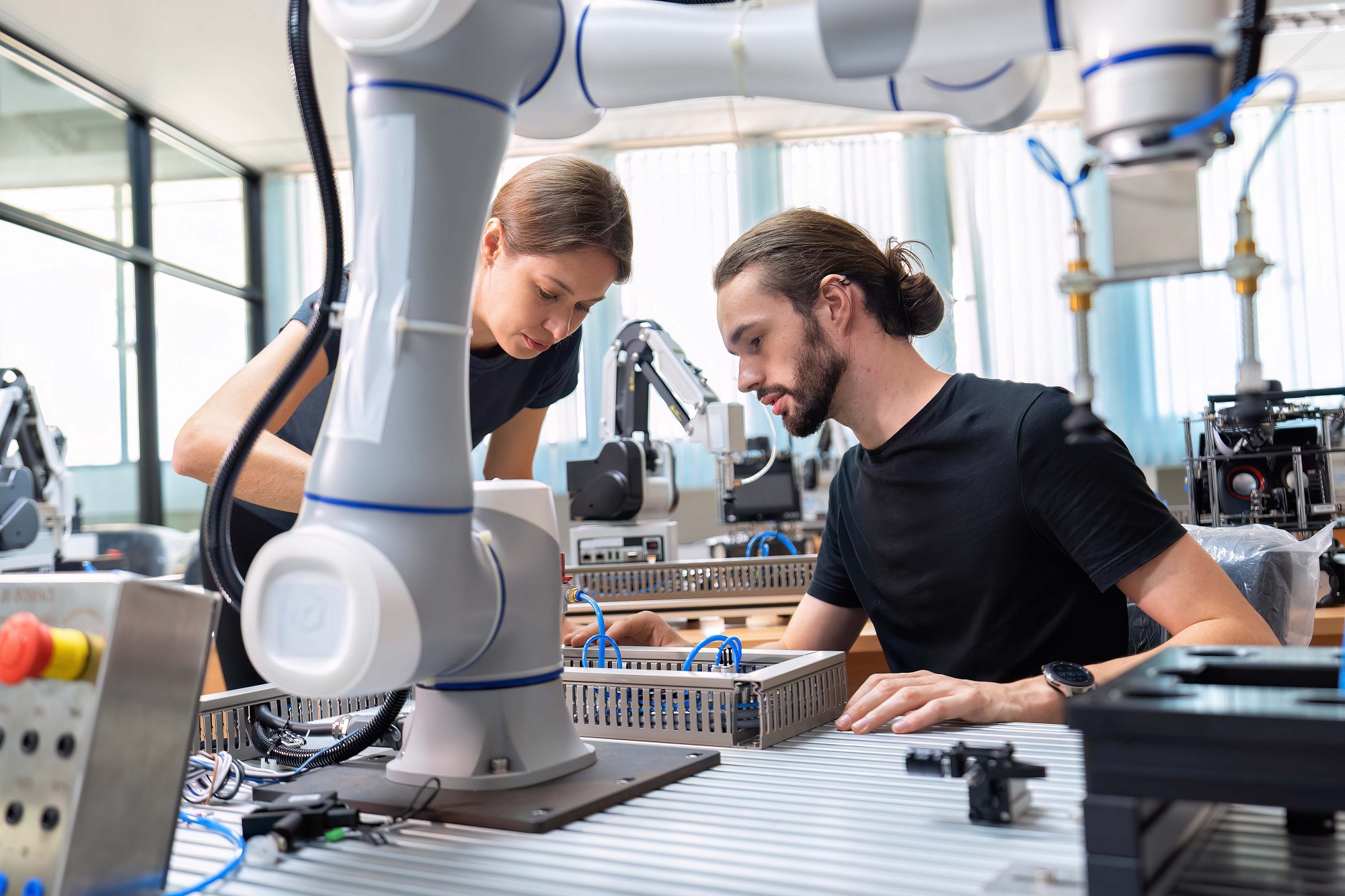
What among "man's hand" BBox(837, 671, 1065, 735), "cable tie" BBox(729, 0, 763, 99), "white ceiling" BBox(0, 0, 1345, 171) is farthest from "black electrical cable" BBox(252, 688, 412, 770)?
"white ceiling" BBox(0, 0, 1345, 171)

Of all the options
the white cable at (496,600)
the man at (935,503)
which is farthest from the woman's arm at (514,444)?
the white cable at (496,600)

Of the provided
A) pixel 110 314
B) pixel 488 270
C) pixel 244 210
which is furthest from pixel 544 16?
pixel 244 210

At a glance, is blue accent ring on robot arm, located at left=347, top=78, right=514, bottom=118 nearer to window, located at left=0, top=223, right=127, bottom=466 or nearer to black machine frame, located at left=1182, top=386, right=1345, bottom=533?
black machine frame, located at left=1182, top=386, right=1345, bottom=533

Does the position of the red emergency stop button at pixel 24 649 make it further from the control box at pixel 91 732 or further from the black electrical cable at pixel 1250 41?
the black electrical cable at pixel 1250 41

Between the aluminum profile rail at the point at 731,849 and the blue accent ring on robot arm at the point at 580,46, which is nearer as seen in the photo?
the aluminum profile rail at the point at 731,849

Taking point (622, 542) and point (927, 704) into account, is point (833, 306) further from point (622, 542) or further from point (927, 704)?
point (622, 542)

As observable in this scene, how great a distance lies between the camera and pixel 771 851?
54cm

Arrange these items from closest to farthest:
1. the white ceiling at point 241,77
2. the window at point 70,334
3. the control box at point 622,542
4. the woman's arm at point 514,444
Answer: the woman's arm at point 514,444
the control box at point 622,542
the white ceiling at point 241,77
the window at point 70,334

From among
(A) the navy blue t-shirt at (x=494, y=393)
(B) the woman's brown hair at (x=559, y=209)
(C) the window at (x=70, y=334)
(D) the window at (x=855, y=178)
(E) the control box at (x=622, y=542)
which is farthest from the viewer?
(D) the window at (x=855, y=178)

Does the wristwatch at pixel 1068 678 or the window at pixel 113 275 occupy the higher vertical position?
the window at pixel 113 275

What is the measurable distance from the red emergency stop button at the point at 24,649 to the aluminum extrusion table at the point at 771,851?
0.45 feet

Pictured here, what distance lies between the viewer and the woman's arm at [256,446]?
0.98 meters

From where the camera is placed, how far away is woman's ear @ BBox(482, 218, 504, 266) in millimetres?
1371

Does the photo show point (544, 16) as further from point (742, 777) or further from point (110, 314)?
point (110, 314)
